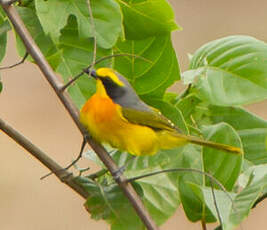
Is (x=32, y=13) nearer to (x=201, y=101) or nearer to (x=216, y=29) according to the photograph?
(x=201, y=101)

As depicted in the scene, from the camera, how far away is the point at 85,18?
0.94m

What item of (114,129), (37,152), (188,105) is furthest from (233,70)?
(37,152)

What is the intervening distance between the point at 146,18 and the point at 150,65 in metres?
0.08

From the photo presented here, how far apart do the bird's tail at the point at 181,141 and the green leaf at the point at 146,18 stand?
143 mm

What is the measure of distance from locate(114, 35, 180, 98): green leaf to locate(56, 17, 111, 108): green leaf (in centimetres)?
5

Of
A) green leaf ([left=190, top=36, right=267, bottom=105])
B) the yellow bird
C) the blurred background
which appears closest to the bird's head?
the yellow bird

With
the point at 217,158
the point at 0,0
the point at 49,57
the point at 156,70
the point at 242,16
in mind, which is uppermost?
the point at 0,0

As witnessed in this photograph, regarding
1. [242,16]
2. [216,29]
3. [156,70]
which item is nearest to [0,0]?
[156,70]

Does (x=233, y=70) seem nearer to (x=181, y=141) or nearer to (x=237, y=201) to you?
(x=181, y=141)

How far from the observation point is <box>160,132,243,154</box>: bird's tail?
0.92 m

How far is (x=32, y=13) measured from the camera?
945 millimetres

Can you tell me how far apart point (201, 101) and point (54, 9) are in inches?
9.2

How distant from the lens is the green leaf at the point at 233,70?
97 cm

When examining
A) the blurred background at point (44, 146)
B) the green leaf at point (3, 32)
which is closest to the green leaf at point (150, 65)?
the green leaf at point (3, 32)
